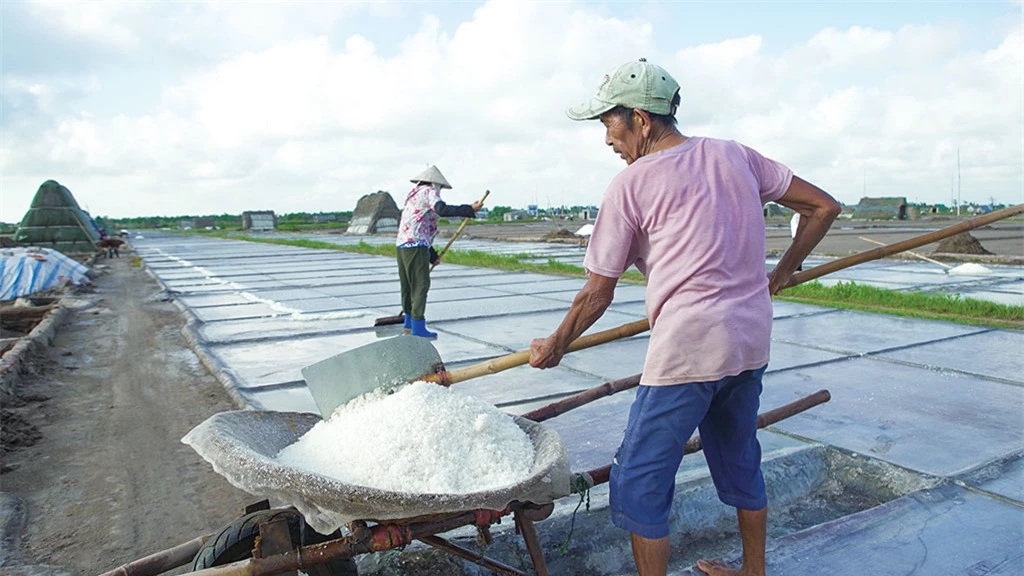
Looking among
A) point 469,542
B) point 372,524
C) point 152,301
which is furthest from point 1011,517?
point 152,301

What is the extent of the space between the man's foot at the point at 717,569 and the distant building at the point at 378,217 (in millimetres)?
34068

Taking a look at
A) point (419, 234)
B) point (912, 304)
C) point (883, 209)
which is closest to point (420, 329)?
point (419, 234)

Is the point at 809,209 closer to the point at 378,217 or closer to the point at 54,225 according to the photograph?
the point at 54,225

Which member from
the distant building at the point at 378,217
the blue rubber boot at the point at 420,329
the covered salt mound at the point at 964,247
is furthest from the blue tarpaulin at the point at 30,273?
the distant building at the point at 378,217

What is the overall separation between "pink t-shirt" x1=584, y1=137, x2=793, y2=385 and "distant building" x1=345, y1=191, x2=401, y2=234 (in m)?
34.2

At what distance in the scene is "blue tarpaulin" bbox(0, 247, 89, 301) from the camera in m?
10.5

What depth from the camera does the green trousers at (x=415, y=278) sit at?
6.22 metres

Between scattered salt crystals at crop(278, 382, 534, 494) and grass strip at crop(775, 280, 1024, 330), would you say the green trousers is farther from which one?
grass strip at crop(775, 280, 1024, 330)

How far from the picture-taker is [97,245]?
2202 cm

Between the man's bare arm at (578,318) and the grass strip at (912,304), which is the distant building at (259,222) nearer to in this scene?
the grass strip at (912,304)

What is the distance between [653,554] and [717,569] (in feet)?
1.12

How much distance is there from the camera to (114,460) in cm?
363

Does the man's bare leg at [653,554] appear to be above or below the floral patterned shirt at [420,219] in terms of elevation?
below

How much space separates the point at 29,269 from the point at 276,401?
29.2ft
